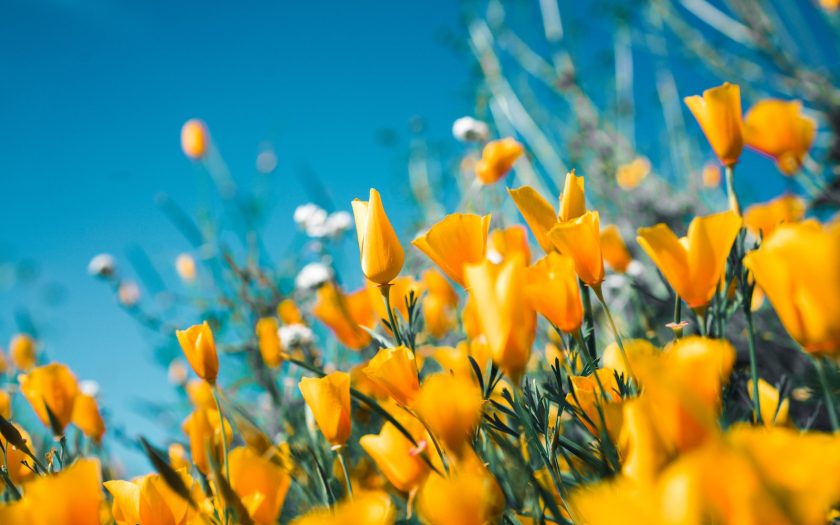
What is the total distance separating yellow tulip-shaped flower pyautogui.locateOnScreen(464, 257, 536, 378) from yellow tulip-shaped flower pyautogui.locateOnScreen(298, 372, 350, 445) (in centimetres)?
24

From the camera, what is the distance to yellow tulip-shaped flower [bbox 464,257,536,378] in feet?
1.72

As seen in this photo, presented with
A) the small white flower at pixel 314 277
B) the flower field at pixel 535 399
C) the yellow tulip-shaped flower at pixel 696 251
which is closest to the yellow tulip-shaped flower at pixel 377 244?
the flower field at pixel 535 399

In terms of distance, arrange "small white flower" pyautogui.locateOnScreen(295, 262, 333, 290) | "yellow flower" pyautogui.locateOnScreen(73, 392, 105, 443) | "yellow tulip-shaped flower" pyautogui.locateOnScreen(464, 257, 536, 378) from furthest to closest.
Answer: "small white flower" pyautogui.locateOnScreen(295, 262, 333, 290), "yellow flower" pyautogui.locateOnScreen(73, 392, 105, 443), "yellow tulip-shaped flower" pyautogui.locateOnScreen(464, 257, 536, 378)

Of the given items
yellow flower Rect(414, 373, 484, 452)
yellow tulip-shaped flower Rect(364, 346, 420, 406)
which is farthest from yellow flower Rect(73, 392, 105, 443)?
yellow flower Rect(414, 373, 484, 452)

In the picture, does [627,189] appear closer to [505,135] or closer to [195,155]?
A: [505,135]

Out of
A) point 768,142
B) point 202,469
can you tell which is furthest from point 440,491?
point 768,142

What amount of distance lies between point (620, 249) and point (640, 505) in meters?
1.04

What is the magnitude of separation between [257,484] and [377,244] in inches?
13.4

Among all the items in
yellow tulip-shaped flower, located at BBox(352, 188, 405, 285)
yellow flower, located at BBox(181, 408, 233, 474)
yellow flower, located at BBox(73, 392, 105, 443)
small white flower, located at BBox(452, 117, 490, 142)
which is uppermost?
small white flower, located at BBox(452, 117, 490, 142)

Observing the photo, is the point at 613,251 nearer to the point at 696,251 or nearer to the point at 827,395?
the point at 696,251

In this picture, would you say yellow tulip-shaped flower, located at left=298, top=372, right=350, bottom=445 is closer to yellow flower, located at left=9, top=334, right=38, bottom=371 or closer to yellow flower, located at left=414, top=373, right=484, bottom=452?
yellow flower, located at left=414, top=373, right=484, bottom=452

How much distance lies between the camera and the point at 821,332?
46cm

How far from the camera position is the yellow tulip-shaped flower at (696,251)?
0.64 m

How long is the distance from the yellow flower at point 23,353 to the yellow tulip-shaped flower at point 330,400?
77.8 inches
